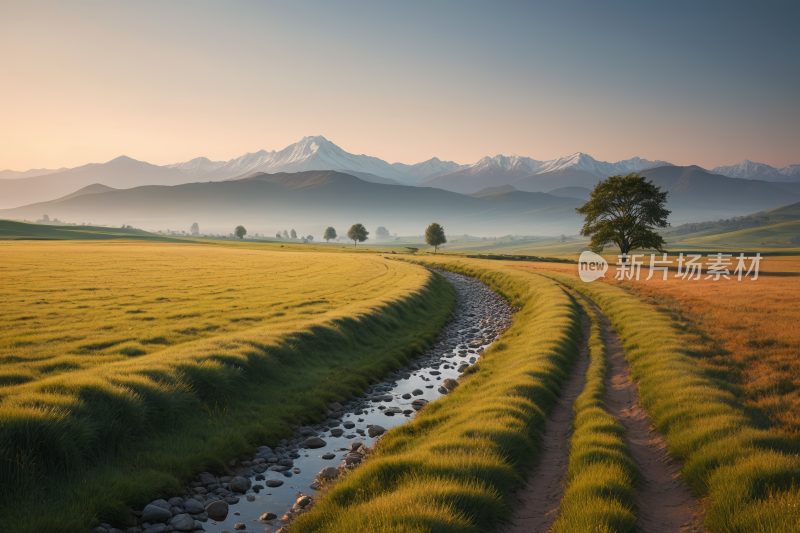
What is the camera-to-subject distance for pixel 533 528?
9.06 metres

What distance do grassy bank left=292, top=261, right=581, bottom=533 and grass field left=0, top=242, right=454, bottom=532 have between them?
16.9 ft

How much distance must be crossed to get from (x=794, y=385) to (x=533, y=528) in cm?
1450

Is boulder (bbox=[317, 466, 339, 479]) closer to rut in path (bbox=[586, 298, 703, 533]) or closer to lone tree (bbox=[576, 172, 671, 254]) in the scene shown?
rut in path (bbox=[586, 298, 703, 533])

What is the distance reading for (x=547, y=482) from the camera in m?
11.2

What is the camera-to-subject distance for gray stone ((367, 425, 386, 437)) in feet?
53.5

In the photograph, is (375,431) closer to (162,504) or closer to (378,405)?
(378,405)

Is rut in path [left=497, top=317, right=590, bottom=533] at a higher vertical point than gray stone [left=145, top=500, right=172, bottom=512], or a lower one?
higher

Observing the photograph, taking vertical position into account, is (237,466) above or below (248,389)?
below

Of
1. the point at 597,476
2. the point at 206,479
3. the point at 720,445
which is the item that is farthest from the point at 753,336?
the point at 206,479

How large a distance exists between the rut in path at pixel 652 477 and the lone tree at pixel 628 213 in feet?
209

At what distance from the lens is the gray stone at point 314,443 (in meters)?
15.4

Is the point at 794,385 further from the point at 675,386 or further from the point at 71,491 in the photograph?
the point at 71,491

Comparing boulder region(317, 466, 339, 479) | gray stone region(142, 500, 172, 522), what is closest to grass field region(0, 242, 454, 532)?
gray stone region(142, 500, 172, 522)

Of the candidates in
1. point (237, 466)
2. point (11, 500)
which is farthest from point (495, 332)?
point (11, 500)
